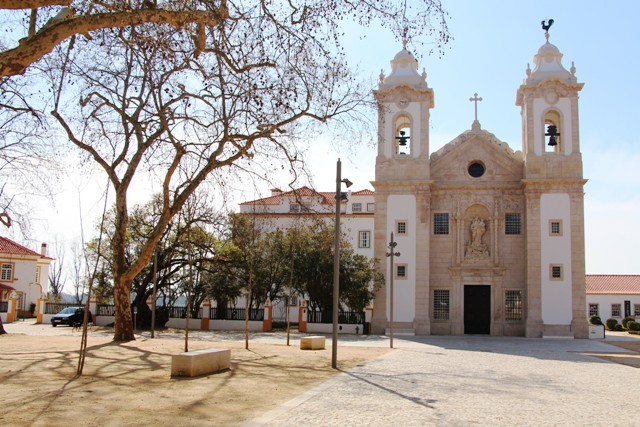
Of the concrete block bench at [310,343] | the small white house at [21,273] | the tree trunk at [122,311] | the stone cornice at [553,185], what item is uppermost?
the stone cornice at [553,185]

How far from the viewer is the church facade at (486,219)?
33719 millimetres

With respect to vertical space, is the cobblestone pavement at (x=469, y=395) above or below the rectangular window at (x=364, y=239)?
below

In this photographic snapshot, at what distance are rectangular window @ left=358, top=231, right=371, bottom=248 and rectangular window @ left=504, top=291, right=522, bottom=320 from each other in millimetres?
21499

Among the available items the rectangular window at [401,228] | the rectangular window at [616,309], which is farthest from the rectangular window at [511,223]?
the rectangular window at [616,309]

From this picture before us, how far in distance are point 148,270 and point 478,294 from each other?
59.4 feet

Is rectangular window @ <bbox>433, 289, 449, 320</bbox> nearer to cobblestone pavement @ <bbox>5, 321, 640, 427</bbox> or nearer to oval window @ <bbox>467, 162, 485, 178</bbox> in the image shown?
oval window @ <bbox>467, 162, 485, 178</bbox>

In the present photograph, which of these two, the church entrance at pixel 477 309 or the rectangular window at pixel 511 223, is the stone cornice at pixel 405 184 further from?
the church entrance at pixel 477 309

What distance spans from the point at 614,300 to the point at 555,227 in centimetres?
3346

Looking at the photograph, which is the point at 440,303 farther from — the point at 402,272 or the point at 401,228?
the point at 401,228

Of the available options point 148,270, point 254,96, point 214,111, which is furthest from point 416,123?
point 254,96

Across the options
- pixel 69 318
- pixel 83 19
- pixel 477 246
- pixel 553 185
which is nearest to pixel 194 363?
pixel 83 19

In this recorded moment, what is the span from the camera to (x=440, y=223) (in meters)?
35.8

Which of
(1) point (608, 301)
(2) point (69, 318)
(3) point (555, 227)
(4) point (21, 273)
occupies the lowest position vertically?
(2) point (69, 318)

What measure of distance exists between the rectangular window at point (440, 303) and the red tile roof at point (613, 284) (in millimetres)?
33635
